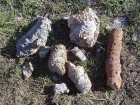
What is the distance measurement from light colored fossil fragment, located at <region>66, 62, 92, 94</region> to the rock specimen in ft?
0.83

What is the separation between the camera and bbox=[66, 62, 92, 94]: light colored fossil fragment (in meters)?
4.14

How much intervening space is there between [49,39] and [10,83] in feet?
2.36

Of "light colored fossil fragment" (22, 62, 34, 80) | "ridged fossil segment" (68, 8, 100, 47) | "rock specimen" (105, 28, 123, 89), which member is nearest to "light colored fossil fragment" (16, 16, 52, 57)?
"light colored fossil fragment" (22, 62, 34, 80)

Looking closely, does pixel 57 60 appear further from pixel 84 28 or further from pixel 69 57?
pixel 84 28

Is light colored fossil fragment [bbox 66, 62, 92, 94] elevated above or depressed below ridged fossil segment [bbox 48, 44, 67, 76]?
below

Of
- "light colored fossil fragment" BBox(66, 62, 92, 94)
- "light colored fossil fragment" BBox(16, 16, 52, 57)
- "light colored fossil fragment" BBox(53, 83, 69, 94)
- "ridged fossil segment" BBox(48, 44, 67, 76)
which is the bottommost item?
"light colored fossil fragment" BBox(53, 83, 69, 94)

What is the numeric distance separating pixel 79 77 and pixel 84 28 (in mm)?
601

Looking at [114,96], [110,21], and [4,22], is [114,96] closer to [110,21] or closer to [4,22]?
[110,21]

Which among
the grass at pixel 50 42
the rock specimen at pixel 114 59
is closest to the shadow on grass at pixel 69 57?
the grass at pixel 50 42

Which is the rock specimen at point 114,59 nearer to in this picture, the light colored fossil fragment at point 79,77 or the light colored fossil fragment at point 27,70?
the light colored fossil fragment at point 79,77

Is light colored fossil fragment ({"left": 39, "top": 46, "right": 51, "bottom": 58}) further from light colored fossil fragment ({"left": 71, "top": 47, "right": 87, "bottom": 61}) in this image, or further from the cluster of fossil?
light colored fossil fragment ({"left": 71, "top": 47, "right": 87, "bottom": 61})


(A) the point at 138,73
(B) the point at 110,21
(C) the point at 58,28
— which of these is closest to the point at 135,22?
(B) the point at 110,21

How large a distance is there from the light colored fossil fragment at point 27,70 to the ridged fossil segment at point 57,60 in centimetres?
22

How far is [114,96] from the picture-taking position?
4.26 m
